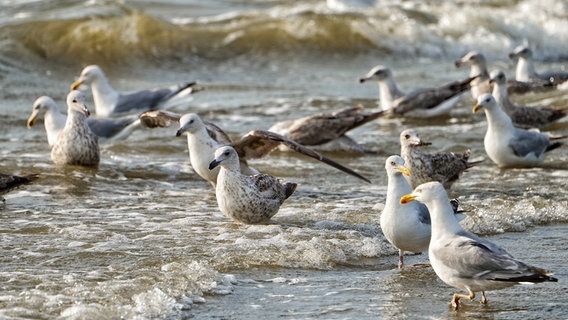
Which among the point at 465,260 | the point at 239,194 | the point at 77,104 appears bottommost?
the point at 465,260

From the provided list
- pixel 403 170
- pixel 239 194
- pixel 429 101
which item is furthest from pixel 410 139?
pixel 429 101

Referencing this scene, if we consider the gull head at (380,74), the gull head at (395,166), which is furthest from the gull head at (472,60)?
the gull head at (395,166)

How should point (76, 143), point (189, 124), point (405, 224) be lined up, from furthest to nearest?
point (76, 143)
point (189, 124)
point (405, 224)

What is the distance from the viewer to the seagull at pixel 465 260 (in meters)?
5.50

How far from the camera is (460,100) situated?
1459 cm

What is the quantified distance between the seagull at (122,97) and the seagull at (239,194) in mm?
5444

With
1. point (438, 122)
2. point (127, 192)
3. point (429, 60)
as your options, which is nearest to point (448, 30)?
point (429, 60)

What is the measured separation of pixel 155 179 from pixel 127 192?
596 mm

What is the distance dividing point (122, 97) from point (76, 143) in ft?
11.3

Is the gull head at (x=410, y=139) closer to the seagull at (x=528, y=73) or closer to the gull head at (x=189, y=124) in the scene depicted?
the gull head at (x=189, y=124)

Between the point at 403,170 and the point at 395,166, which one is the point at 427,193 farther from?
the point at 395,166

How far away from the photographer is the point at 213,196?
9.11 m

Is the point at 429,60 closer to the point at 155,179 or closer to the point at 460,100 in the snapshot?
the point at 460,100

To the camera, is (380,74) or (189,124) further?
(380,74)
